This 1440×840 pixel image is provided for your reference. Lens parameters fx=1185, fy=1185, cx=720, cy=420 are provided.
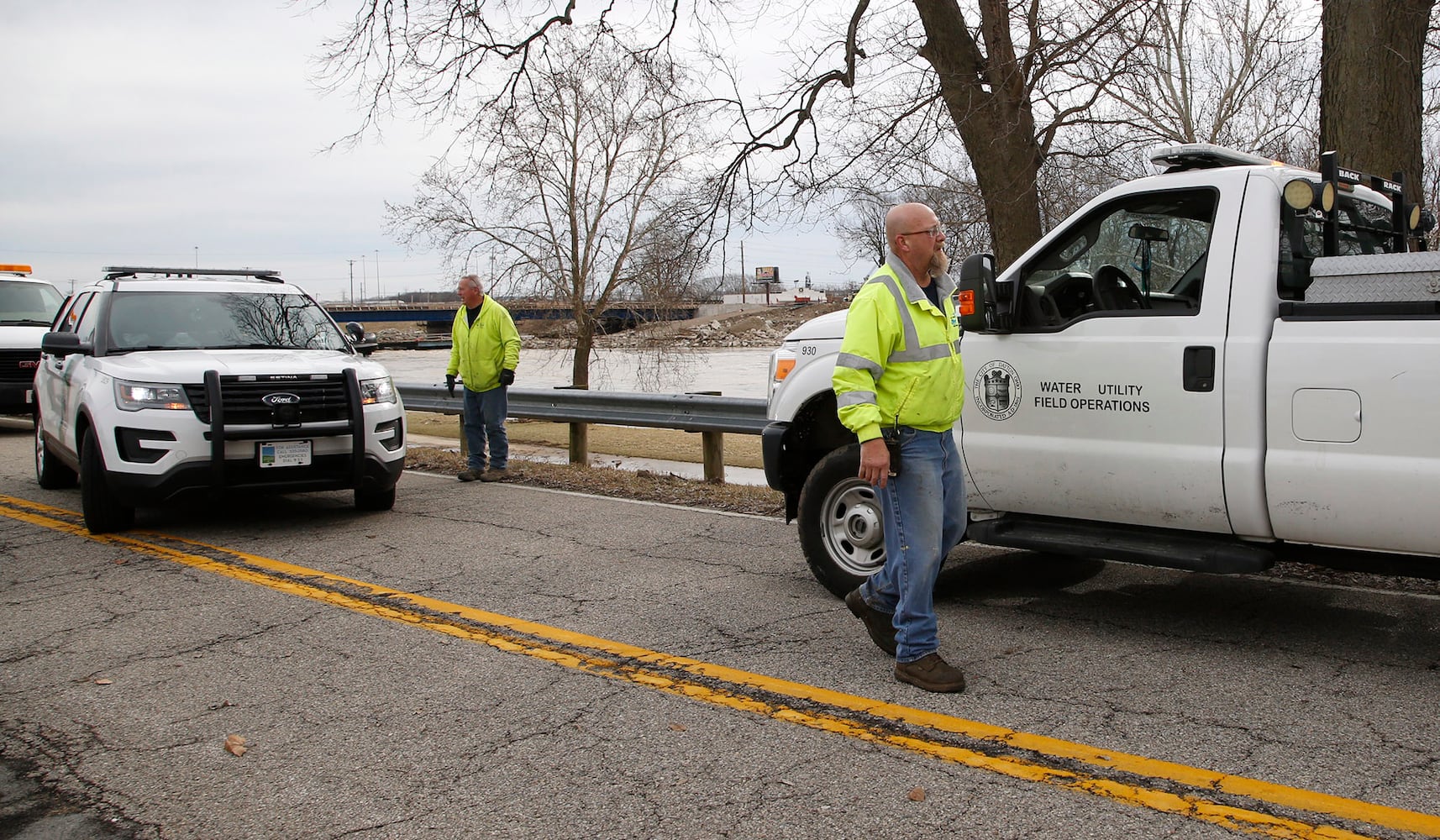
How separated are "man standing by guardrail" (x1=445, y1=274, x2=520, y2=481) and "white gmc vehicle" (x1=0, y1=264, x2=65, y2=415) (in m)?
6.77

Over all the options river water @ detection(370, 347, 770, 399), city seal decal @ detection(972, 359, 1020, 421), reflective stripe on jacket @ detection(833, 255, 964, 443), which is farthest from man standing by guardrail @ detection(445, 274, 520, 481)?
reflective stripe on jacket @ detection(833, 255, 964, 443)

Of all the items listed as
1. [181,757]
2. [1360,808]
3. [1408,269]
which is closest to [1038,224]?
[1408,269]

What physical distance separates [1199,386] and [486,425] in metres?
7.52

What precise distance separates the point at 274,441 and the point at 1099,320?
550cm

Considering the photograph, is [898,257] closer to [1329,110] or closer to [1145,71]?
[1329,110]

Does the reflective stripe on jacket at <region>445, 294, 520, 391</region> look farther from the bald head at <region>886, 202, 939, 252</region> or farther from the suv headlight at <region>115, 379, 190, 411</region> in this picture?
the bald head at <region>886, 202, 939, 252</region>

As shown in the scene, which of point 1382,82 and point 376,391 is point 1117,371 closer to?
point 1382,82

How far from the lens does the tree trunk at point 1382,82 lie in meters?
8.04

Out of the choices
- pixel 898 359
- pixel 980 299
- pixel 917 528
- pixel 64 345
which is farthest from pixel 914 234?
pixel 64 345

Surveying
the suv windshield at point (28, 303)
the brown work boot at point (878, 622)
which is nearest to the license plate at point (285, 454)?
the brown work boot at point (878, 622)

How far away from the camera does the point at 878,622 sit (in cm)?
509

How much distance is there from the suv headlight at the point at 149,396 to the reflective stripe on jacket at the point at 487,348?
317 centimetres

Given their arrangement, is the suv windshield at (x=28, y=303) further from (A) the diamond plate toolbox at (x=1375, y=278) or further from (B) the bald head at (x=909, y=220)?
(A) the diamond plate toolbox at (x=1375, y=278)

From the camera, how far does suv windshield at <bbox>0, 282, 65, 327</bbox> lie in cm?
1659
